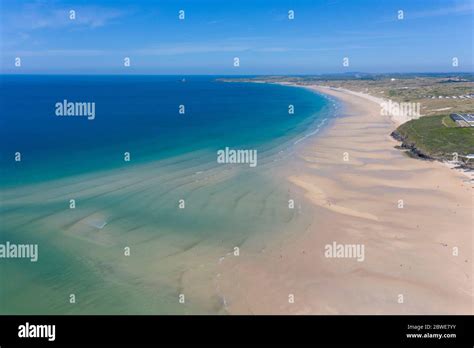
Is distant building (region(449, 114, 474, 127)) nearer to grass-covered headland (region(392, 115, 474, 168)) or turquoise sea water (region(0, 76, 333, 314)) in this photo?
grass-covered headland (region(392, 115, 474, 168))

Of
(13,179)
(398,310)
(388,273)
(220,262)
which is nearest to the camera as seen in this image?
(398,310)

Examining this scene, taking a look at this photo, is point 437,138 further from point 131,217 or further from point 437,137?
point 131,217

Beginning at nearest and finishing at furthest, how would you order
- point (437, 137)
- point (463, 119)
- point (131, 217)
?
point (131, 217) → point (437, 137) → point (463, 119)

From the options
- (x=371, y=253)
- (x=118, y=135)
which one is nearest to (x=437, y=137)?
(x=371, y=253)

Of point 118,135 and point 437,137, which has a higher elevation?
point 118,135

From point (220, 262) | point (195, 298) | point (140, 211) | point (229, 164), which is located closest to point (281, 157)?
point (229, 164)

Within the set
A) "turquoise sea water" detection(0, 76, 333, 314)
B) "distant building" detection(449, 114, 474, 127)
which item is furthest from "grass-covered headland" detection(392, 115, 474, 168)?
"turquoise sea water" detection(0, 76, 333, 314)
